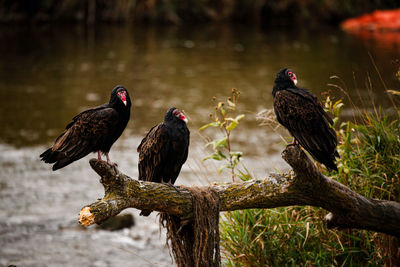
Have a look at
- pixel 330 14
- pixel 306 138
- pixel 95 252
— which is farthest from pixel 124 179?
pixel 330 14

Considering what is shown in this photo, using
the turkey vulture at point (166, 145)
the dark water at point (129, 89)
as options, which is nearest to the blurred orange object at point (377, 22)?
the dark water at point (129, 89)

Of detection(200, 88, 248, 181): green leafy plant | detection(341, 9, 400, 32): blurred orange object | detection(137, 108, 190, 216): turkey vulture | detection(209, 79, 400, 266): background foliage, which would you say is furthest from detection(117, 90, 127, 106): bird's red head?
detection(341, 9, 400, 32): blurred orange object

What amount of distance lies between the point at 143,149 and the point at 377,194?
2.05m

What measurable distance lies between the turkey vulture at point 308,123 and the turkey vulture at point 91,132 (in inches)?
45.9

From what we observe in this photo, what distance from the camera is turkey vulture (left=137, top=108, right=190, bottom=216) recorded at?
12.5 feet

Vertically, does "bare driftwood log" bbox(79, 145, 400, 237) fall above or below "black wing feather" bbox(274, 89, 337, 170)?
below

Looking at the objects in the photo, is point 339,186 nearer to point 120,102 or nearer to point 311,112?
point 311,112

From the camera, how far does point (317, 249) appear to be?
4.44 m

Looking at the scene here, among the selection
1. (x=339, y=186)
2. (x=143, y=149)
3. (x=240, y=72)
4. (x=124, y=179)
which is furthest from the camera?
(x=240, y=72)

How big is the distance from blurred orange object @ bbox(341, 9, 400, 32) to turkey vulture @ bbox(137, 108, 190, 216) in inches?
897

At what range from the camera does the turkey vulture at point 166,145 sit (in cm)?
382

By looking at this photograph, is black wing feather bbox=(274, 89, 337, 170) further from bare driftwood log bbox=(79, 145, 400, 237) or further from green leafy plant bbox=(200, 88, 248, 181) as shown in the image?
green leafy plant bbox=(200, 88, 248, 181)

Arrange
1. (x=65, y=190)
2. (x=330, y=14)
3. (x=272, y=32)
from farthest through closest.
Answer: (x=330, y=14)
(x=272, y=32)
(x=65, y=190)

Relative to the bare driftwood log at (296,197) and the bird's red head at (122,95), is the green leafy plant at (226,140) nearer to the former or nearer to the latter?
the bare driftwood log at (296,197)
